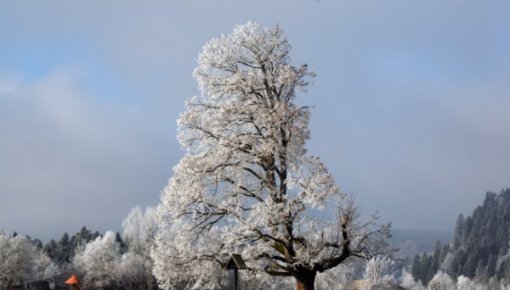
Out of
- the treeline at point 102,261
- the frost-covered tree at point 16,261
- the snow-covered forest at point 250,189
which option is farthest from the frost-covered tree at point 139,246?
the snow-covered forest at point 250,189

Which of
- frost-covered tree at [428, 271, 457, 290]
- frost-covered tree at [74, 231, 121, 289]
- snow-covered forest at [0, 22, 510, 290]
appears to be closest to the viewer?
snow-covered forest at [0, 22, 510, 290]

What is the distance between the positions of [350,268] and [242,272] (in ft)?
10.3

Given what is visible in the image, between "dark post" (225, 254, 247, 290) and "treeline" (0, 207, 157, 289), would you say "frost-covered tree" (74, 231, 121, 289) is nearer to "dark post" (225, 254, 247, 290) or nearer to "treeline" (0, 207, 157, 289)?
"treeline" (0, 207, 157, 289)

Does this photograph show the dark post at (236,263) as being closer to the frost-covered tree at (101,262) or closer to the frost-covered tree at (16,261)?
the frost-covered tree at (16,261)

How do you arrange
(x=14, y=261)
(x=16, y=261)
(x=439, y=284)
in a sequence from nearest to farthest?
(x=439, y=284), (x=14, y=261), (x=16, y=261)

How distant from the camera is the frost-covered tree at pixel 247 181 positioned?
Answer: 18.6 meters

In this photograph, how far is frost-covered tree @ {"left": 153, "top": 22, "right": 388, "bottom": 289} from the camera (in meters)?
18.6

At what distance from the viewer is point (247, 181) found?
63.6 ft

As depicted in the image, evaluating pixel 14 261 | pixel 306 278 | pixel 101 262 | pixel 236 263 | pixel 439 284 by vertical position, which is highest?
pixel 101 262

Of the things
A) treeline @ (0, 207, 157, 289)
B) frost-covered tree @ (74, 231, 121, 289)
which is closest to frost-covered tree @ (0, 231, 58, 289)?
treeline @ (0, 207, 157, 289)

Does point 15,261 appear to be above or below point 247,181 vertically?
above

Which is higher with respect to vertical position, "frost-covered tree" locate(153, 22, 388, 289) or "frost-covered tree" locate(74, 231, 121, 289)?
"frost-covered tree" locate(74, 231, 121, 289)

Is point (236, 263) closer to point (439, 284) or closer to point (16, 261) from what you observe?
point (439, 284)

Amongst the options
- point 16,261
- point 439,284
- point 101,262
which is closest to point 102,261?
point 101,262
